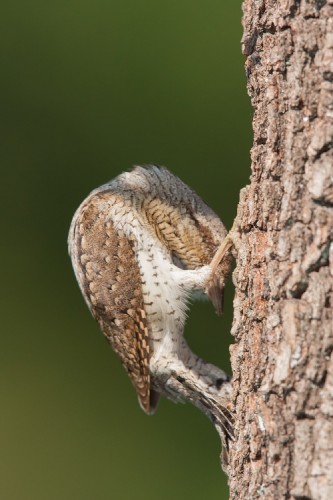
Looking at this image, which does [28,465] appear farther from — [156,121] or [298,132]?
[298,132]

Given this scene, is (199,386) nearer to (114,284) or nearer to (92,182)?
(114,284)

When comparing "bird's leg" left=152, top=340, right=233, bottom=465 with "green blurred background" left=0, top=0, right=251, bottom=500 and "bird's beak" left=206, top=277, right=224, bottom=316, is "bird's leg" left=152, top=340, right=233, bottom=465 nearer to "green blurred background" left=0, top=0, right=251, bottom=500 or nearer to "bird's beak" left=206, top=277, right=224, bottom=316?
"bird's beak" left=206, top=277, right=224, bottom=316

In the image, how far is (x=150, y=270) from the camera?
2.95 m

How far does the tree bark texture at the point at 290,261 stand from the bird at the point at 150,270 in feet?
2.81

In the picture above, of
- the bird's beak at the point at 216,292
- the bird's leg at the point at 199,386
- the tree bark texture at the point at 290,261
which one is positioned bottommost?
the bird's leg at the point at 199,386

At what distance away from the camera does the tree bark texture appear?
1850mm

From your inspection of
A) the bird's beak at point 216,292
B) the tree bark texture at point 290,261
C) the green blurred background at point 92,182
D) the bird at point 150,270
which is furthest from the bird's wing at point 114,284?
the green blurred background at point 92,182

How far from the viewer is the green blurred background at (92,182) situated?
4613 mm

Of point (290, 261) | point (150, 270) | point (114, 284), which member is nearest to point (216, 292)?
point (150, 270)

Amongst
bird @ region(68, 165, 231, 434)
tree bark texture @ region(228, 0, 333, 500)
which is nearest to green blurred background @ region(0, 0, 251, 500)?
bird @ region(68, 165, 231, 434)

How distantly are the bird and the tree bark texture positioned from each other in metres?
0.86

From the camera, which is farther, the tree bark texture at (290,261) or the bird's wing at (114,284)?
the bird's wing at (114,284)

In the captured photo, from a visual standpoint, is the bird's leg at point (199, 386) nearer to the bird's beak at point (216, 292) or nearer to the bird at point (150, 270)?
the bird at point (150, 270)

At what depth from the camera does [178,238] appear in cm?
302
